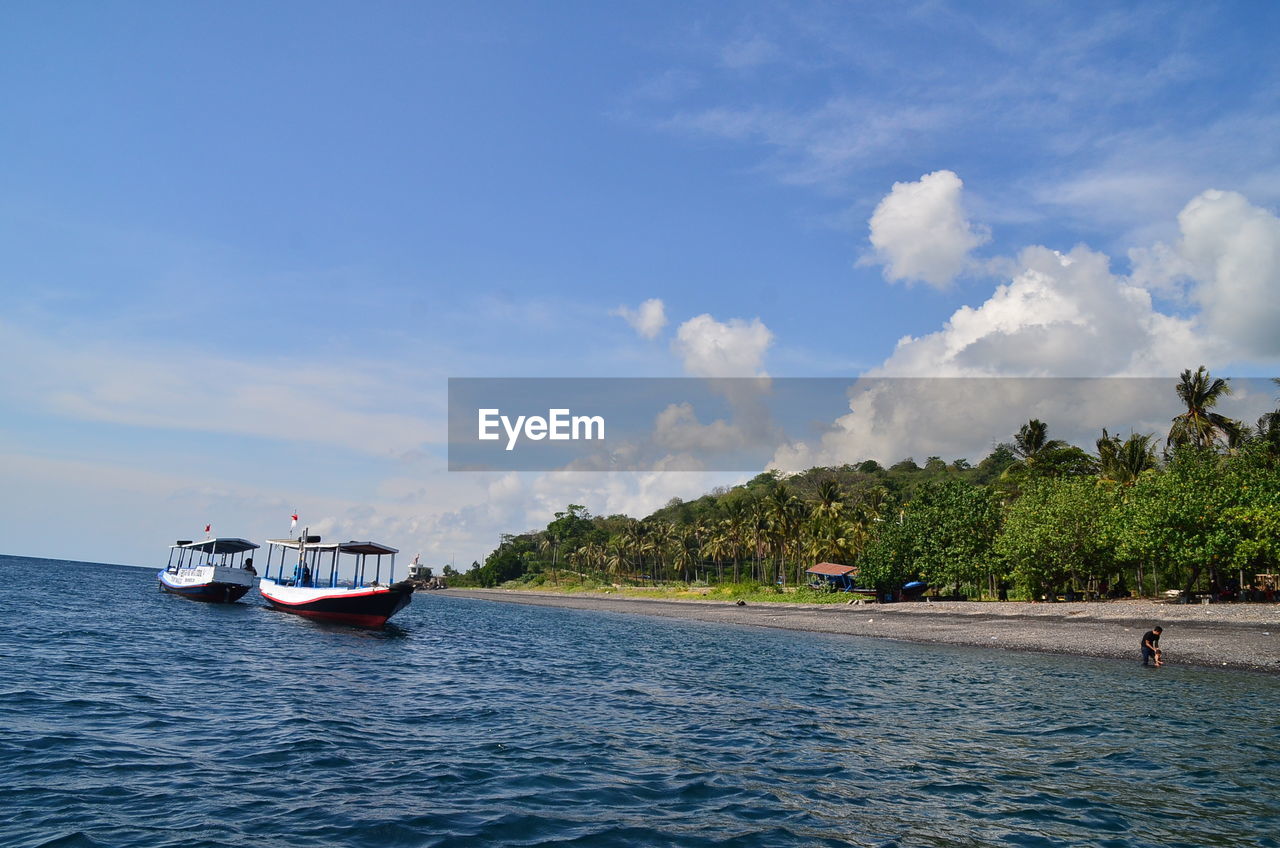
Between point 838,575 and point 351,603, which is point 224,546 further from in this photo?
point 838,575

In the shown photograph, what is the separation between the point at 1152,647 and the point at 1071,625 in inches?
518

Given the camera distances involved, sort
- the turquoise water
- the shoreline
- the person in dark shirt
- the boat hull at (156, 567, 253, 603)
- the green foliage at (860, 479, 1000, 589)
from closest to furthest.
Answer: the turquoise water, the person in dark shirt, the shoreline, the boat hull at (156, 567, 253, 603), the green foliage at (860, 479, 1000, 589)

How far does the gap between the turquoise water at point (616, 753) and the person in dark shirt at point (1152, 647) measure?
1538mm

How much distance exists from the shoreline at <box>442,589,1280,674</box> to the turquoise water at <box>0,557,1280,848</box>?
15.5 feet

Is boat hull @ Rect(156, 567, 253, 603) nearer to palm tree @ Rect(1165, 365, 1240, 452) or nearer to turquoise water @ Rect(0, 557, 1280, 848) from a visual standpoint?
turquoise water @ Rect(0, 557, 1280, 848)

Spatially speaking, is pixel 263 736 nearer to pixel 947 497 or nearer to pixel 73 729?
pixel 73 729

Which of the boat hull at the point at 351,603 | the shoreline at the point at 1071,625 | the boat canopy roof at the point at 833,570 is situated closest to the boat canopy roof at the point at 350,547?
the boat hull at the point at 351,603

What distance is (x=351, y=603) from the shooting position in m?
46.0

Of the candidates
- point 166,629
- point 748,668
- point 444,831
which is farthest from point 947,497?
point 444,831

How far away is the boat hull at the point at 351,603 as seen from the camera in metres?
44.3

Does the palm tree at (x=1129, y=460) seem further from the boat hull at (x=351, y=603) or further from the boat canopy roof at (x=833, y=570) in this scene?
the boat hull at (x=351, y=603)

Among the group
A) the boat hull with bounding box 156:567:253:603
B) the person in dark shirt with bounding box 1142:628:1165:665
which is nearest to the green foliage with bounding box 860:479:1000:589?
the person in dark shirt with bounding box 1142:628:1165:665

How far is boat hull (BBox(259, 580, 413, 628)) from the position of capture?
145ft

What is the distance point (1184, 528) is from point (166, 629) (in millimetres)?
59135
